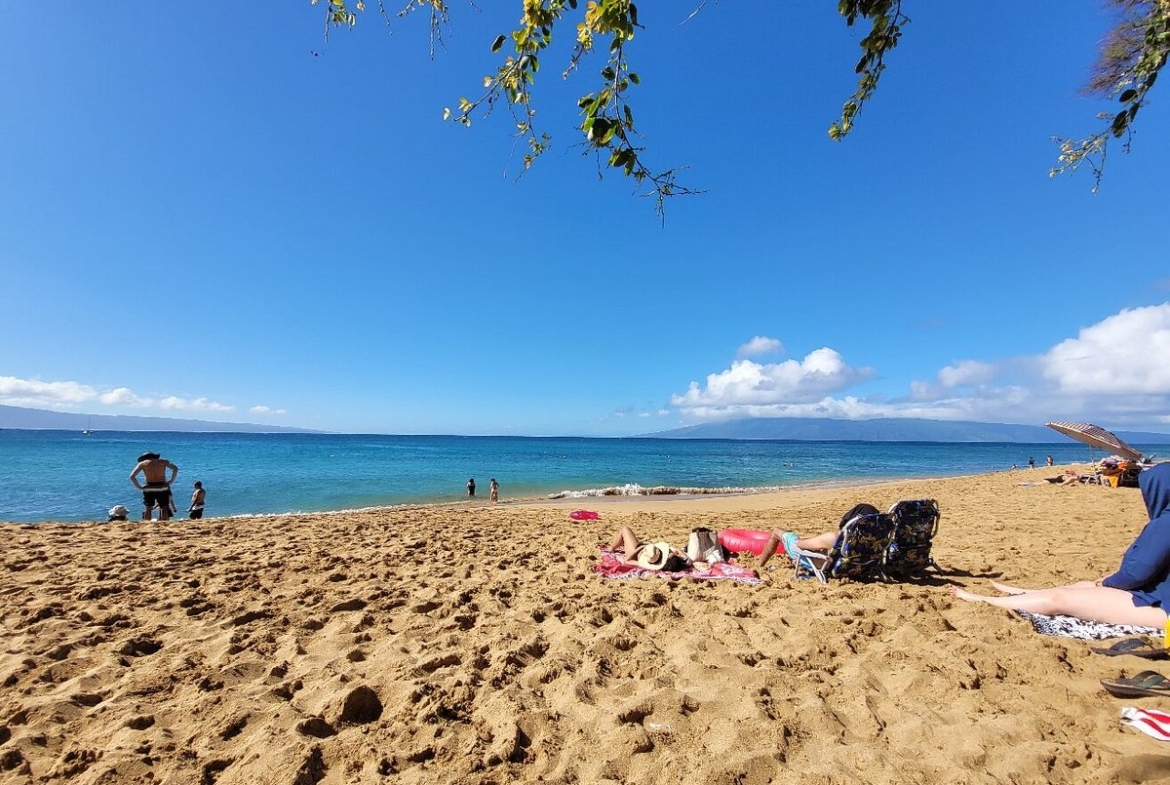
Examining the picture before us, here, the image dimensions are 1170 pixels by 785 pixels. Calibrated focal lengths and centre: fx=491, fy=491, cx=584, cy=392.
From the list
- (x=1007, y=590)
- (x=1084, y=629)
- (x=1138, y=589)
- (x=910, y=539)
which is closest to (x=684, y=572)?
(x=910, y=539)

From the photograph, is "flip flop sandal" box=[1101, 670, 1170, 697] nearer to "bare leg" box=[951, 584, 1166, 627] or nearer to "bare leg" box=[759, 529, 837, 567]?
"bare leg" box=[951, 584, 1166, 627]

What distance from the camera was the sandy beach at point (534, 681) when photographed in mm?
2199

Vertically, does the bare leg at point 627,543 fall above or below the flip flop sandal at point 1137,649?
below

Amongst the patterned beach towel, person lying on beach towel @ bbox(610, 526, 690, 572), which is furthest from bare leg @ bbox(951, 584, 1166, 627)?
person lying on beach towel @ bbox(610, 526, 690, 572)

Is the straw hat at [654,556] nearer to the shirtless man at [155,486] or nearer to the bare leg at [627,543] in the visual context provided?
the bare leg at [627,543]

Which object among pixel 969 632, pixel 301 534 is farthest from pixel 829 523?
pixel 301 534

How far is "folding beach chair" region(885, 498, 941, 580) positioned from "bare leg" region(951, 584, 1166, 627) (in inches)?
40.3

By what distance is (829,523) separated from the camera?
33.2 ft

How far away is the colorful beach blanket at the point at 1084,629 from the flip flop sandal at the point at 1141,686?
2.81 ft

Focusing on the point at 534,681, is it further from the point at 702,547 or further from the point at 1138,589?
the point at 1138,589

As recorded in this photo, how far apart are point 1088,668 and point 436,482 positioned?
28.4m

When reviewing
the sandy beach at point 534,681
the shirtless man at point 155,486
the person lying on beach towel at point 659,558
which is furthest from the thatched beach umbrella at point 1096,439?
the shirtless man at point 155,486

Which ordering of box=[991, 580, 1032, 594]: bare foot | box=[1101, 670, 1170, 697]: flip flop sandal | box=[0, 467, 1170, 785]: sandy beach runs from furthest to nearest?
box=[991, 580, 1032, 594]: bare foot < box=[1101, 670, 1170, 697]: flip flop sandal < box=[0, 467, 1170, 785]: sandy beach

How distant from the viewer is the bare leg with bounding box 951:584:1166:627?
3.49 metres
